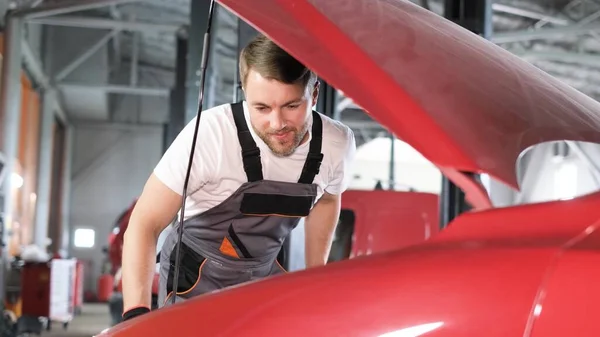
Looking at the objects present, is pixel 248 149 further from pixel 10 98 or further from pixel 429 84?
pixel 10 98

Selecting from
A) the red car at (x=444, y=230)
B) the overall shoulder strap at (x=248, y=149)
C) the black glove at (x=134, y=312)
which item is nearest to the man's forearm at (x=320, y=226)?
the overall shoulder strap at (x=248, y=149)

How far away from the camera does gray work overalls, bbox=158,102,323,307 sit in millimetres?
1738

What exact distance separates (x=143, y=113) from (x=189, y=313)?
2184cm

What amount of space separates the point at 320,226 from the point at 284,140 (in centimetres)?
44

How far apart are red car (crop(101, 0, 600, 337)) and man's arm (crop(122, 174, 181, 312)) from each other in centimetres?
49

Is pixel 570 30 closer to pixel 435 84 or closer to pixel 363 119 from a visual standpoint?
pixel 363 119

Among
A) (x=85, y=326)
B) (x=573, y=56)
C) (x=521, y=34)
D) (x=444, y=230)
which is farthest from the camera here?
(x=85, y=326)

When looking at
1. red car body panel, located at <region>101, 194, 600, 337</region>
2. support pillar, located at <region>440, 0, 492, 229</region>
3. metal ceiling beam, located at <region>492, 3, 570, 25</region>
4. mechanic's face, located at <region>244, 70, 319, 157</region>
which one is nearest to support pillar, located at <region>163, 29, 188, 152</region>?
metal ceiling beam, located at <region>492, 3, 570, 25</region>

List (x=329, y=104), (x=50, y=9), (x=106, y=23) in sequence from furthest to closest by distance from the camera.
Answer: (x=106, y=23)
(x=50, y=9)
(x=329, y=104)

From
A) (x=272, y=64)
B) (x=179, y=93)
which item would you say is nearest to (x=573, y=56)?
(x=179, y=93)

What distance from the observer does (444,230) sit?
33.9 inches

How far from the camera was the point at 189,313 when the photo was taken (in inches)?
33.4

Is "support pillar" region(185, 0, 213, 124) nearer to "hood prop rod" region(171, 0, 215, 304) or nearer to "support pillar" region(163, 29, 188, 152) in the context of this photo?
"support pillar" region(163, 29, 188, 152)

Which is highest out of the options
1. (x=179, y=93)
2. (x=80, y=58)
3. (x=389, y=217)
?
(x=80, y=58)
